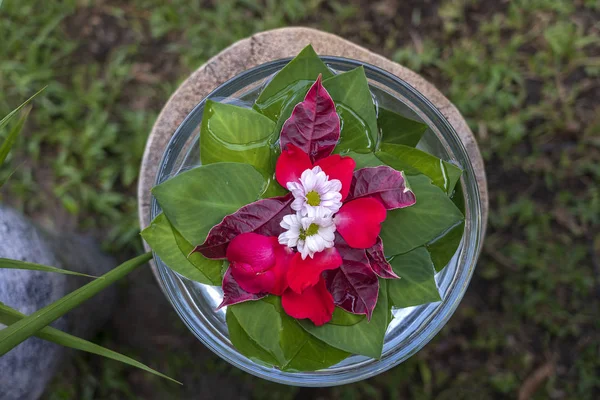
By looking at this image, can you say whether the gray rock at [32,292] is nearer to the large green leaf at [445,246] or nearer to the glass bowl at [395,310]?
the glass bowl at [395,310]

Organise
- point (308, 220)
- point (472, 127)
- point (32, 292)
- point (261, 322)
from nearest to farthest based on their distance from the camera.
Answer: point (308, 220)
point (261, 322)
point (32, 292)
point (472, 127)

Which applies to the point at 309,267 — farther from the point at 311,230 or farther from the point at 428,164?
the point at 428,164

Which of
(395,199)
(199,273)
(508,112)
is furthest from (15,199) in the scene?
(508,112)

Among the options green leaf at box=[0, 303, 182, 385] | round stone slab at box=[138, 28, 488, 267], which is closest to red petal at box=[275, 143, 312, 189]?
green leaf at box=[0, 303, 182, 385]

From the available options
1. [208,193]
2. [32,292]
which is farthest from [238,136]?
[32,292]

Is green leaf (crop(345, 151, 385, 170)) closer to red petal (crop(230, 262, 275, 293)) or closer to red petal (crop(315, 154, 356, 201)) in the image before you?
red petal (crop(315, 154, 356, 201))

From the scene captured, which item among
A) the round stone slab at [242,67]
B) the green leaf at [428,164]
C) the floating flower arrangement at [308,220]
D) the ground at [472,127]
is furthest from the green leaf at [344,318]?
the ground at [472,127]

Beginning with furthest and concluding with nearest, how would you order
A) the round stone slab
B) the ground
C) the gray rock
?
the ground < the round stone slab < the gray rock
